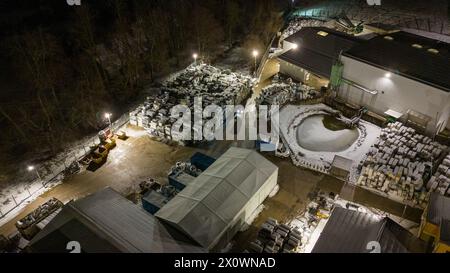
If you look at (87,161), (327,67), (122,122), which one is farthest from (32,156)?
(327,67)

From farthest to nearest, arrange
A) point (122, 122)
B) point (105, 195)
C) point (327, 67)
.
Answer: point (327, 67)
point (122, 122)
point (105, 195)

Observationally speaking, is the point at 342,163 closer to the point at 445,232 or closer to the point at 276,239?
the point at 445,232

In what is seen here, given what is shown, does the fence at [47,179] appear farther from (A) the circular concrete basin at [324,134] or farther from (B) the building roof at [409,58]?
(B) the building roof at [409,58]

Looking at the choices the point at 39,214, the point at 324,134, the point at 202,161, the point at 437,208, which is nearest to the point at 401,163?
the point at 437,208

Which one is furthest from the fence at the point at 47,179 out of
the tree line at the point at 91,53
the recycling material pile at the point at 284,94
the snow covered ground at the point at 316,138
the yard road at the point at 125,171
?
the snow covered ground at the point at 316,138
